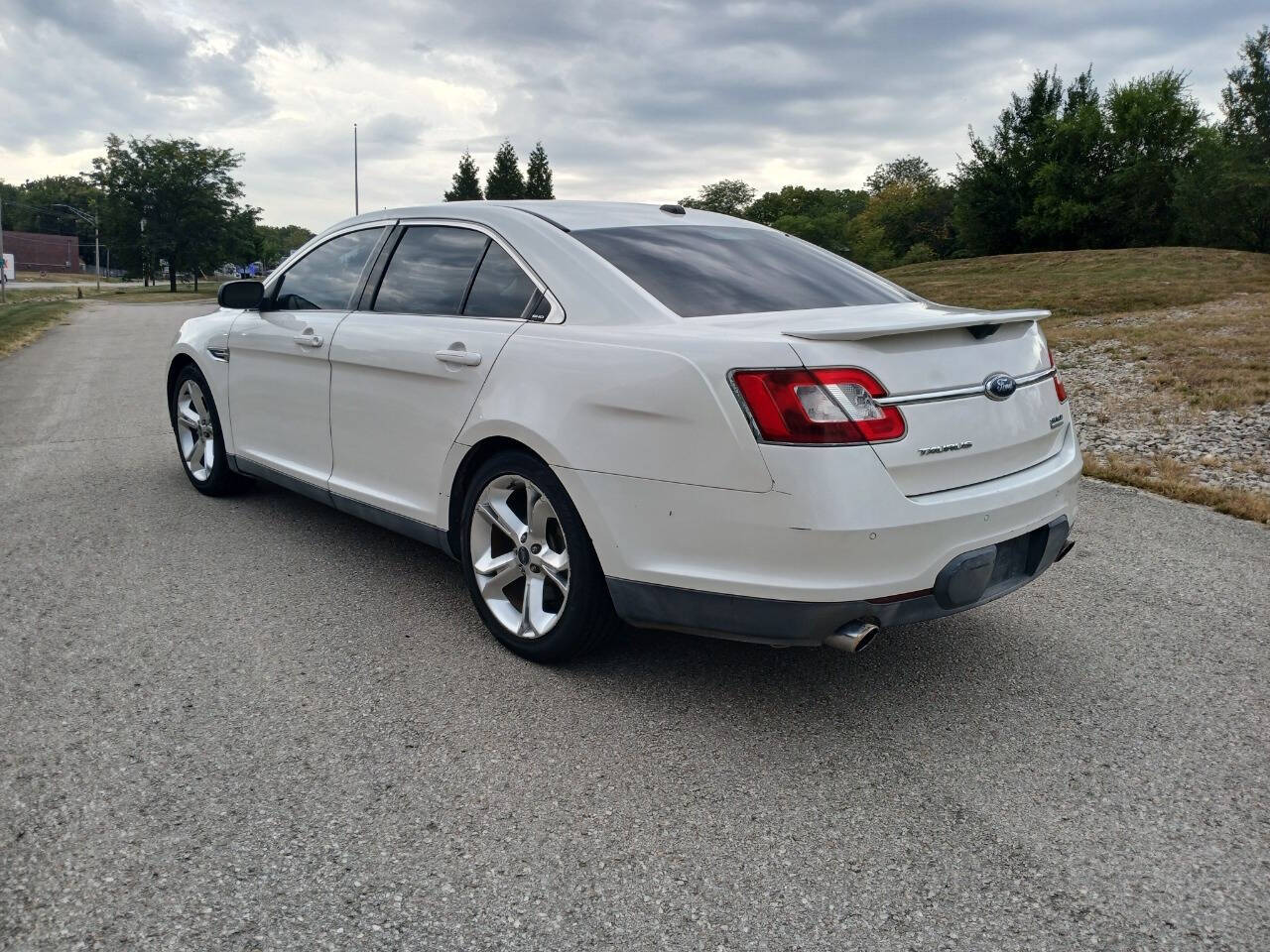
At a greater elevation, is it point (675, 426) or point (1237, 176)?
point (1237, 176)

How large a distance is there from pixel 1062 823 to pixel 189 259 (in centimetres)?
7221

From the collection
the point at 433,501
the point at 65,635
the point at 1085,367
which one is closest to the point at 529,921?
the point at 433,501

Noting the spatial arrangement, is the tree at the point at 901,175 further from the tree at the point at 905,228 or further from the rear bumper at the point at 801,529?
the rear bumper at the point at 801,529

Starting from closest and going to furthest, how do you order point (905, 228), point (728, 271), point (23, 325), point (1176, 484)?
point (728, 271), point (1176, 484), point (23, 325), point (905, 228)

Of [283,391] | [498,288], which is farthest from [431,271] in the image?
[283,391]

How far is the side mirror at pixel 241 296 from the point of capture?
512 centimetres

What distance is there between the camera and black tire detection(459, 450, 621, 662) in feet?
10.8

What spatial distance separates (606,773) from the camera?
2.88m

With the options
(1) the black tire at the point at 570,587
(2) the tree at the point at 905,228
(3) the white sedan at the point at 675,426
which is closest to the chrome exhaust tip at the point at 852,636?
(3) the white sedan at the point at 675,426

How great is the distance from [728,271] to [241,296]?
8.98ft

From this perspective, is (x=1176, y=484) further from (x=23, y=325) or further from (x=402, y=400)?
(x=23, y=325)

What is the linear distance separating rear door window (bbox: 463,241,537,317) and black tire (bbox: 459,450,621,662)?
576 millimetres

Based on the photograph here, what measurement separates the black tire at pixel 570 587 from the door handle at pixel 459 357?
14.3 inches

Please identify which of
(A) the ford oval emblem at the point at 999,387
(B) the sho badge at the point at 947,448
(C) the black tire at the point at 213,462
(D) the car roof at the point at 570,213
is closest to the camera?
(B) the sho badge at the point at 947,448
